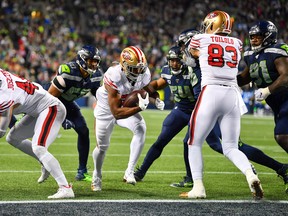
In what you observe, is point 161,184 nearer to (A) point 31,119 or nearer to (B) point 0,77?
(A) point 31,119

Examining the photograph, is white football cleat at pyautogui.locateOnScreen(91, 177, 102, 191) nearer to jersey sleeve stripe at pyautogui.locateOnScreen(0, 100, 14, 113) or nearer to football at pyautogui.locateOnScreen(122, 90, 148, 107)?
football at pyautogui.locateOnScreen(122, 90, 148, 107)

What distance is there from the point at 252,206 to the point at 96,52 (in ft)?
7.60

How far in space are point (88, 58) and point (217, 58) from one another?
1.55 m

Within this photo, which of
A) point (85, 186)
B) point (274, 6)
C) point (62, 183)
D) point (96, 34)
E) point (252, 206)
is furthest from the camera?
point (96, 34)

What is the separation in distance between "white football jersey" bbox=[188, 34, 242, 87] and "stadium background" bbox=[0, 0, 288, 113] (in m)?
15.6

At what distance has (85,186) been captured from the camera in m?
6.61

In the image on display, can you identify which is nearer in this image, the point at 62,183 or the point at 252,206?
the point at 252,206

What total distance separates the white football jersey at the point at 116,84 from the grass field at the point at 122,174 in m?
0.78

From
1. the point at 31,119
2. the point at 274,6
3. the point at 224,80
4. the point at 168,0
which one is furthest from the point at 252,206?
the point at 168,0

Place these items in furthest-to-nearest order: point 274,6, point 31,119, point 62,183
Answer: point 274,6 → point 31,119 → point 62,183

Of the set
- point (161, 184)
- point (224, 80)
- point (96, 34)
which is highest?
point (224, 80)

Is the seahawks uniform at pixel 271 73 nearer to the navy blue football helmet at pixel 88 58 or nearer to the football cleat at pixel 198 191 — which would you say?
the football cleat at pixel 198 191

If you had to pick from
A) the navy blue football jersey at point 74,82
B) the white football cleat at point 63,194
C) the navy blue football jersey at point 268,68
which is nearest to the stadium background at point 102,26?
the navy blue football jersey at point 74,82

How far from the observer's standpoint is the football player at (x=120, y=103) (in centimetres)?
595
